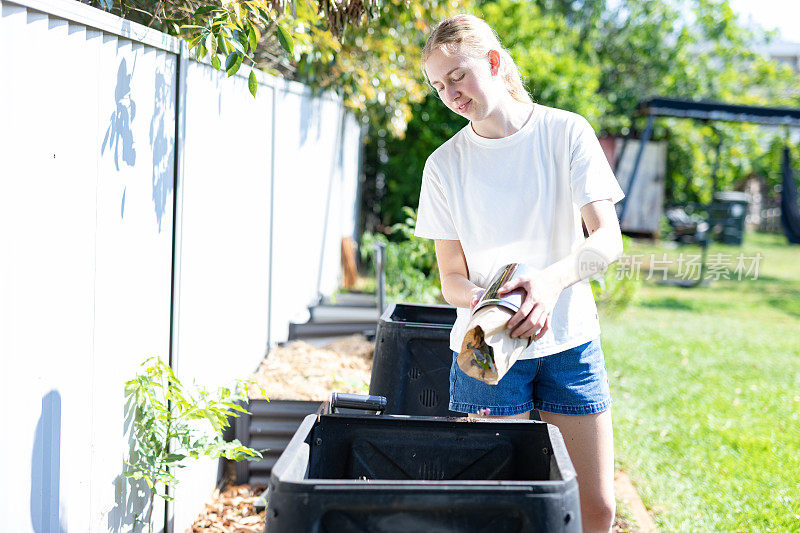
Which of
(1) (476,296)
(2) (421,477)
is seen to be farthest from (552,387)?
(2) (421,477)

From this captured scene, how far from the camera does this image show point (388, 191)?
1123 centimetres

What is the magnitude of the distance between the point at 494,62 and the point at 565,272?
691 millimetres

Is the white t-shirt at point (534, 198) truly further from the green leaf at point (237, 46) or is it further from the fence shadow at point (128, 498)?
the fence shadow at point (128, 498)

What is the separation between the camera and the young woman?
2.13 m

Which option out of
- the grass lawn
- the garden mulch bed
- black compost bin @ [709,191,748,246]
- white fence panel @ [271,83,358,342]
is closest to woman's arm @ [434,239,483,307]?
the garden mulch bed

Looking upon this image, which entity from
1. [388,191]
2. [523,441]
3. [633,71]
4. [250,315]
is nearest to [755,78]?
[633,71]

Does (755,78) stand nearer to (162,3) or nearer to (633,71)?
(633,71)

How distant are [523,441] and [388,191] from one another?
31.0 ft

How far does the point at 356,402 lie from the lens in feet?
7.06

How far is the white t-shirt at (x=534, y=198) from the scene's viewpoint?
2.13 meters

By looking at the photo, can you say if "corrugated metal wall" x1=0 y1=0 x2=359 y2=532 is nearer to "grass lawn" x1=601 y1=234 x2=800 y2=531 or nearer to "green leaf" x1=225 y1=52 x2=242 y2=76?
"green leaf" x1=225 y1=52 x2=242 y2=76

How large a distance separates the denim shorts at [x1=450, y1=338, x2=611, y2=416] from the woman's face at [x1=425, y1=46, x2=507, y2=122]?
70 centimetres

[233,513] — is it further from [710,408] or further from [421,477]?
[710,408]

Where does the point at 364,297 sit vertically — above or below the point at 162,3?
below
